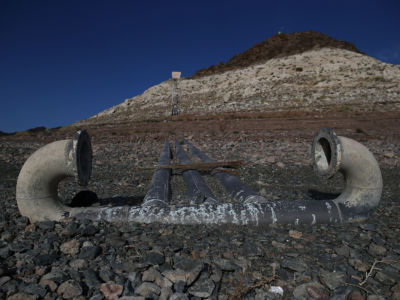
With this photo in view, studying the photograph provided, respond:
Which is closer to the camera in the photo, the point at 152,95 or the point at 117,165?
the point at 117,165

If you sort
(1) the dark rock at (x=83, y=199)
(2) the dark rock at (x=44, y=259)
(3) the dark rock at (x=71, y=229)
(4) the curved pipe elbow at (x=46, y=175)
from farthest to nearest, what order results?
1. (1) the dark rock at (x=83, y=199)
2. (4) the curved pipe elbow at (x=46, y=175)
3. (3) the dark rock at (x=71, y=229)
4. (2) the dark rock at (x=44, y=259)

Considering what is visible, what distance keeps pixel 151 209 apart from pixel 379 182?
2341 millimetres

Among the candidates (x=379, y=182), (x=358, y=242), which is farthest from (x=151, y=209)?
(x=379, y=182)

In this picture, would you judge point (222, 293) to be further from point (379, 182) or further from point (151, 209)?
point (379, 182)

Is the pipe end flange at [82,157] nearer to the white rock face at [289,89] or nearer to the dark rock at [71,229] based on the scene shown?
the dark rock at [71,229]

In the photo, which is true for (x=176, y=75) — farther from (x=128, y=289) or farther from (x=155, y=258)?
(x=128, y=289)

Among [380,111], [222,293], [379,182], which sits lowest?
[222,293]

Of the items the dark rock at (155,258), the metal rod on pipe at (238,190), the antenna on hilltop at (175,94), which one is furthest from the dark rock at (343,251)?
the antenna on hilltop at (175,94)

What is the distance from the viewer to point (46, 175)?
2.54 meters

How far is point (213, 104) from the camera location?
2331 centimetres

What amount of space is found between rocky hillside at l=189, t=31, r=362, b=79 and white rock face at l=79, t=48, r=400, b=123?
339 centimetres

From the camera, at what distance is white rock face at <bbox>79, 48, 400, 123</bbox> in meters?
18.7

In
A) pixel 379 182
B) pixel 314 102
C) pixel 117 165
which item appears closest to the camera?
pixel 379 182

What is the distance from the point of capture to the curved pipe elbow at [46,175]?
2461mm
